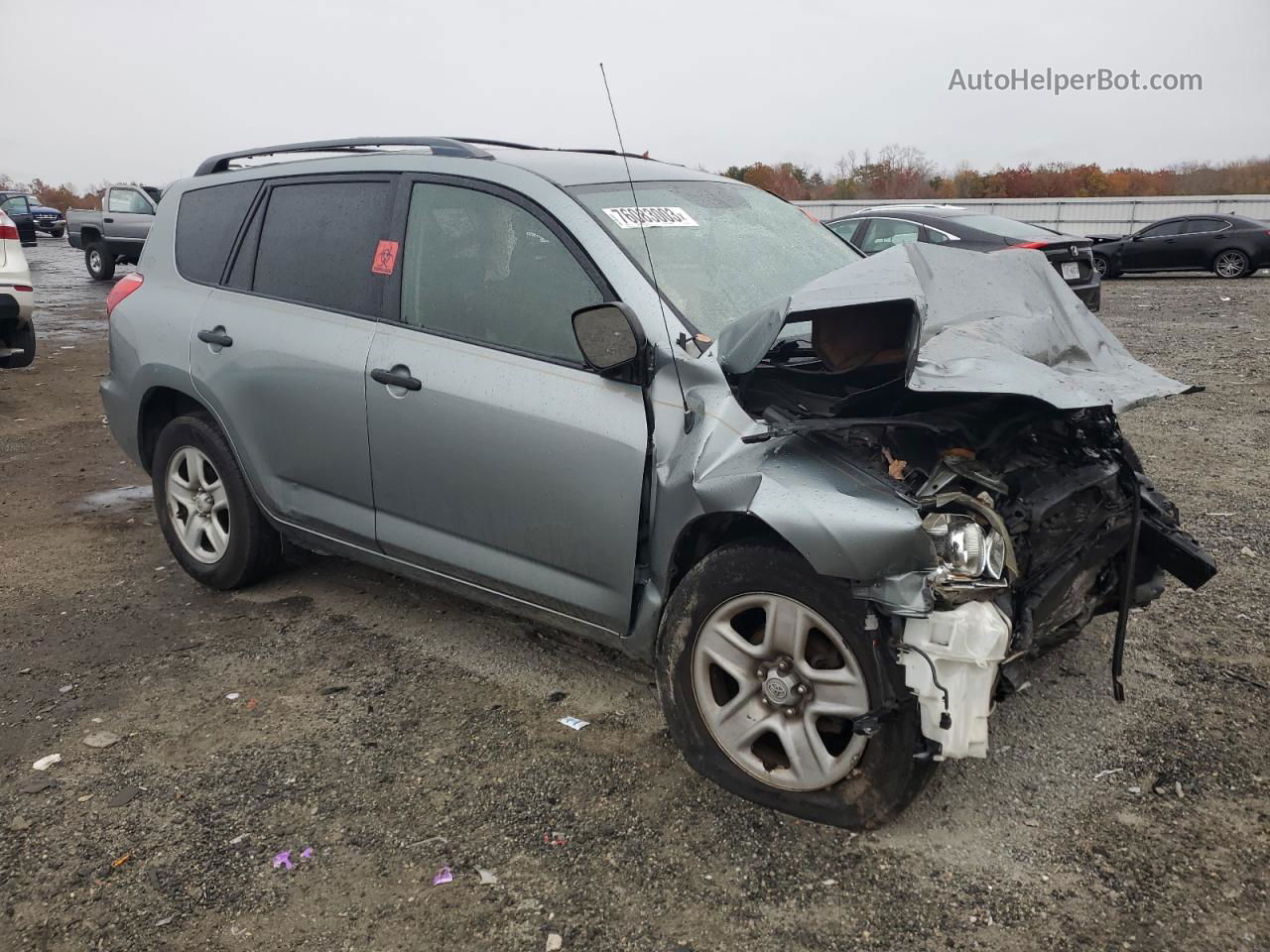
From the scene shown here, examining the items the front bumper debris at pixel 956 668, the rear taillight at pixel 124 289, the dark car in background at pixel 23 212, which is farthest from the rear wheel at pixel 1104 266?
the dark car in background at pixel 23 212

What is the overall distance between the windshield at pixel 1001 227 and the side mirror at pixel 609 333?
32.0ft

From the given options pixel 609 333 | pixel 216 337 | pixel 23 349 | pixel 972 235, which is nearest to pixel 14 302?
pixel 23 349

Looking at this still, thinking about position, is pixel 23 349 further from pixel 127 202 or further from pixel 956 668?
pixel 127 202

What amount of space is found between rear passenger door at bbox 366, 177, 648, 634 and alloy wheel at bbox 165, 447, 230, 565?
43.7 inches

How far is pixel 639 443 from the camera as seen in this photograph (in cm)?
303

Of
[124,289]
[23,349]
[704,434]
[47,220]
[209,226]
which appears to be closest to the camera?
[704,434]

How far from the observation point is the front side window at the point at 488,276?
3.32 metres

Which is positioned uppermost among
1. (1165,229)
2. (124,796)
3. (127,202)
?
(127,202)

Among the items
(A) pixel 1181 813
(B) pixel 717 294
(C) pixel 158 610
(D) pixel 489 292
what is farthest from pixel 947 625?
(C) pixel 158 610

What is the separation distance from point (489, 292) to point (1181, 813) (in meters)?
2.63

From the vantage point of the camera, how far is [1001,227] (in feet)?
39.4

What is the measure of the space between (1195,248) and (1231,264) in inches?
27.2

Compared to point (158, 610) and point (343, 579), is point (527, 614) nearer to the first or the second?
point (343, 579)

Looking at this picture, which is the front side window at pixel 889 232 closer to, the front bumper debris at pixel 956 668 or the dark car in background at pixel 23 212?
the front bumper debris at pixel 956 668
